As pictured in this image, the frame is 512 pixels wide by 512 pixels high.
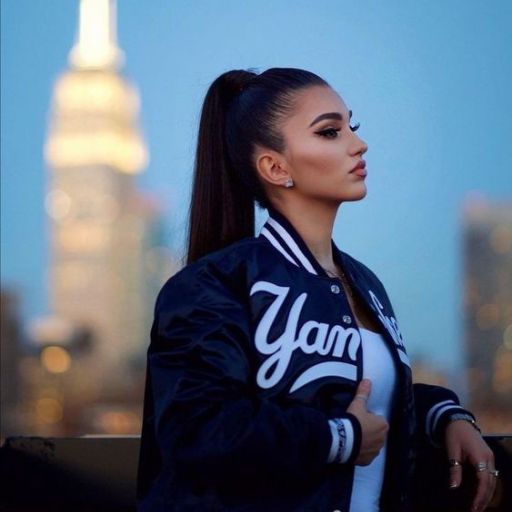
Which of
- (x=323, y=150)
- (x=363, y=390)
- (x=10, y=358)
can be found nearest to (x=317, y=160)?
(x=323, y=150)

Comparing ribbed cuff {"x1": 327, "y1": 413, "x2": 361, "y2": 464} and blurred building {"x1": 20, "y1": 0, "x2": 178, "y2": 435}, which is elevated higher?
ribbed cuff {"x1": 327, "y1": 413, "x2": 361, "y2": 464}

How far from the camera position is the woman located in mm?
1074

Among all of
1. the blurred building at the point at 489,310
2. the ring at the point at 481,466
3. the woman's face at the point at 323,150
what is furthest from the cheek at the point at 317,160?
the blurred building at the point at 489,310

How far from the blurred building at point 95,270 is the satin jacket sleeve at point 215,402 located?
1.63 m

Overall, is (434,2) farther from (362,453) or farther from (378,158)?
(362,453)

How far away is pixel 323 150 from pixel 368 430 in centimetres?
30

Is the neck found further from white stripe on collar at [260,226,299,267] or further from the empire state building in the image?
the empire state building

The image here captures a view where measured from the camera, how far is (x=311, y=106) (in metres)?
1.25

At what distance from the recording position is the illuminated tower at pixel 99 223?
121 inches

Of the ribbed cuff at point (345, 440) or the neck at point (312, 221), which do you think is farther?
the neck at point (312, 221)

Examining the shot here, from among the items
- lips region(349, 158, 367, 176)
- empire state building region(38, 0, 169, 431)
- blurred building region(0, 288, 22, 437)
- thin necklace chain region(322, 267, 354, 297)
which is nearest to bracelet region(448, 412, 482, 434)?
thin necklace chain region(322, 267, 354, 297)

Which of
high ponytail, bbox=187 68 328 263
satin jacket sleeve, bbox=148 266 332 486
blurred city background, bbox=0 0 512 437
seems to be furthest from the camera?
blurred city background, bbox=0 0 512 437

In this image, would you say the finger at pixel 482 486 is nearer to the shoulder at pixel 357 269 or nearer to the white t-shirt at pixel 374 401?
the white t-shirt at pixel 374 401

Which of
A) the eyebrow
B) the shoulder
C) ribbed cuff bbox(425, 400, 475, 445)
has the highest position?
the eyebrow
